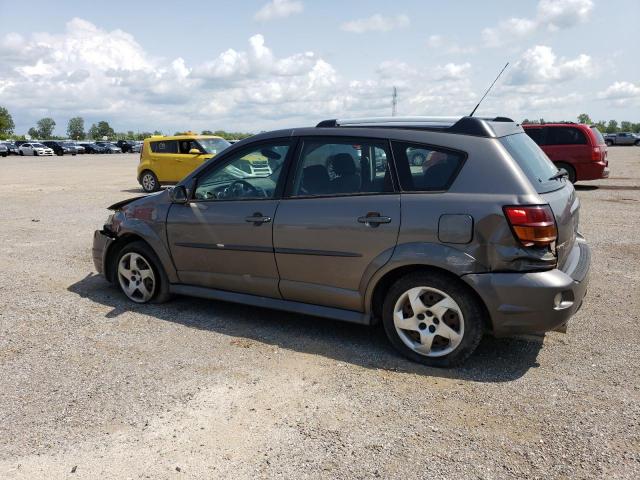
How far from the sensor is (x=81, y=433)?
3164 millimetres

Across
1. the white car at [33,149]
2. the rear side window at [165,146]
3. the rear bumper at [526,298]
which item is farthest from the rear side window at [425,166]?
the white car at [33,149]

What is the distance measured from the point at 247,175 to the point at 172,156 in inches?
483

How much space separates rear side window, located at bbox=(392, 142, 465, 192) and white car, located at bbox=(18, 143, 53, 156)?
56841 mm

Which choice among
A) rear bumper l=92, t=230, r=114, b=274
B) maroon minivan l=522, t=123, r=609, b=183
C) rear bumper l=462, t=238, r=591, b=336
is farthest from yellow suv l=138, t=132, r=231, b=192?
rear bumper l=462, t=238, r=591, b=336

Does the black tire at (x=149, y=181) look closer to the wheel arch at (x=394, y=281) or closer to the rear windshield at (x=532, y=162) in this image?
the wheel arch at (x=394, y=281)

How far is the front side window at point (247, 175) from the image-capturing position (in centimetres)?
459

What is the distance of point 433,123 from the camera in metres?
4.15

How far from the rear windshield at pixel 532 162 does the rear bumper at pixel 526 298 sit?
61 centimetres

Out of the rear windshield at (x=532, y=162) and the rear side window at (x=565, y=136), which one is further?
the rear side window at (x=565, y=136)

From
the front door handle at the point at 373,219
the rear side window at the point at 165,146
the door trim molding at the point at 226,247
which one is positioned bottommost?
the door trim molding at the point at 226,247

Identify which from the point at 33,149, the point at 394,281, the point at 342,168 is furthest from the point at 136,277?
the point at 33,149

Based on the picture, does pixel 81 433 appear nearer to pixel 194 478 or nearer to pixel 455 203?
pixel 194 478

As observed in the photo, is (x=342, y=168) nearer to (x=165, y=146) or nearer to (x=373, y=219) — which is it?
(x=373, y=219)

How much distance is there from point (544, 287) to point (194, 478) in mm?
2353
